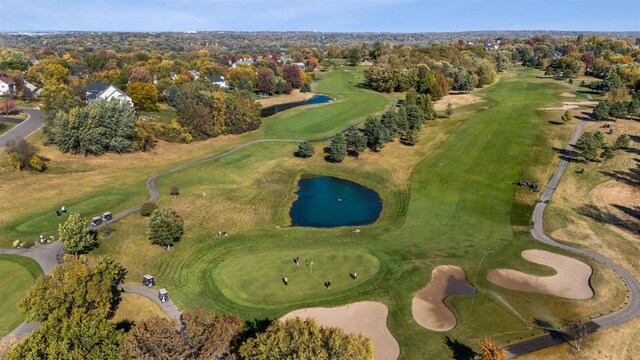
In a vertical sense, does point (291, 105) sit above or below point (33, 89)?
below

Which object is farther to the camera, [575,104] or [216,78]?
[216,78]

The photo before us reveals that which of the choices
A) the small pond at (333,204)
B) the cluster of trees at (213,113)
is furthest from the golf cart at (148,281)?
the cluster of trees at (213,113)

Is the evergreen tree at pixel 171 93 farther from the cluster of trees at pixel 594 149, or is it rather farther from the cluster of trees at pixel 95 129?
the cluster of trees at pixel 594 149

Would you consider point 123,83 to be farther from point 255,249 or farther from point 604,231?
point 604,231

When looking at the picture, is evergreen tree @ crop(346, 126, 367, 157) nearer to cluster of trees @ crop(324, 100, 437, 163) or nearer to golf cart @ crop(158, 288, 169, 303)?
cluster of trees @ crop(324, 100, 437, 163)

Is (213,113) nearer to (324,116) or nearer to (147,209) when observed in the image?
(324,116)

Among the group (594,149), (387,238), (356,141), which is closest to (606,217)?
(594,149)
